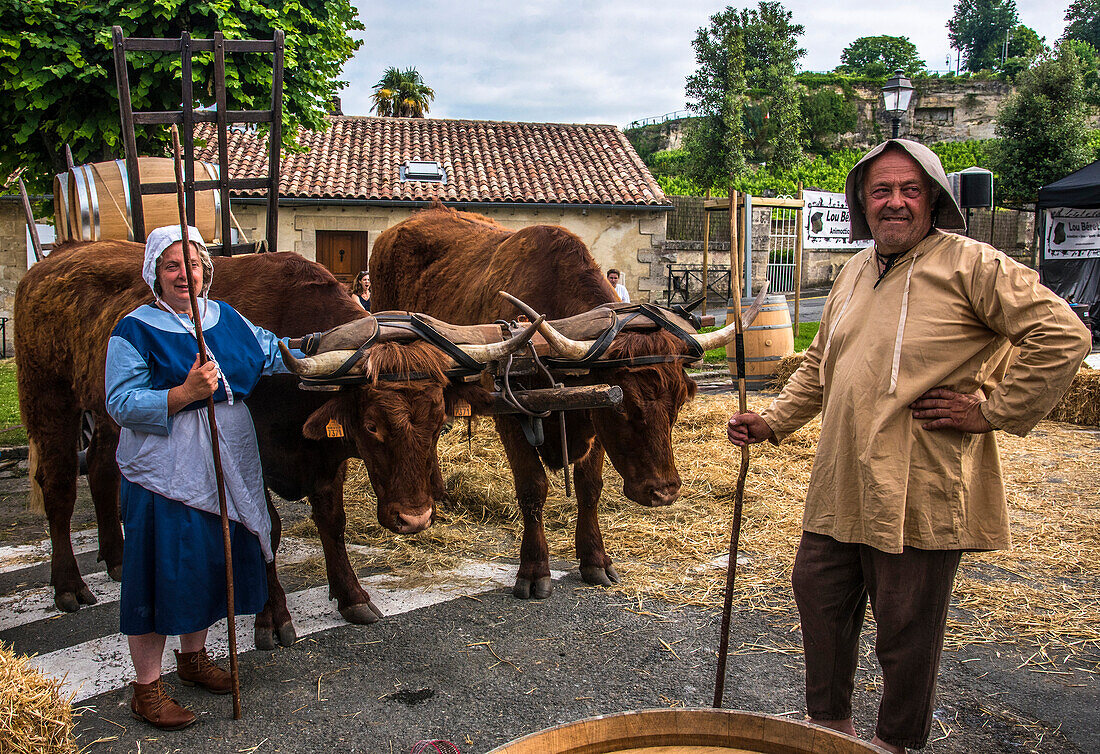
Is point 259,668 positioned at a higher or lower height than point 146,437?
lower

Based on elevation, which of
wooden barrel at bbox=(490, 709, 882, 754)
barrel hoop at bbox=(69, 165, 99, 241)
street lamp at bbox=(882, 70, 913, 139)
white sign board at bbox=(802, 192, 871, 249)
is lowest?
wooden barrel at bbox=(490, 709, 882, 754)

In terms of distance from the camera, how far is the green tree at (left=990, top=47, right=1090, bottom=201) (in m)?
20.1

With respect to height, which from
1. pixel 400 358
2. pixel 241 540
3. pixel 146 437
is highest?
pixel 400 358

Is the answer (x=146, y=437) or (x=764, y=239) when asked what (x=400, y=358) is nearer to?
(x=146, y=437)

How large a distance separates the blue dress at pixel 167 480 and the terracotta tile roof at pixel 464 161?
16714 millimetres

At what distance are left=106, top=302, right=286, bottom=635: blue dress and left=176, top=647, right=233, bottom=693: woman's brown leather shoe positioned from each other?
304 mm

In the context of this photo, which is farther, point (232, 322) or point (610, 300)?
point (610, 300)

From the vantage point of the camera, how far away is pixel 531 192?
2053 cm

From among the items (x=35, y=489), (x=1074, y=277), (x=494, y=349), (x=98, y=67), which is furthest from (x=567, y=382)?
(x=1074, y=277)

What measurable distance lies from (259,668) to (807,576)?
2.54 metres

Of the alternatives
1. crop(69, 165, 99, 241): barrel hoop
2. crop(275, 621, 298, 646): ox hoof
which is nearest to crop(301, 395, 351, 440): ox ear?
crop(275, 621, 298, 646): ox hoof

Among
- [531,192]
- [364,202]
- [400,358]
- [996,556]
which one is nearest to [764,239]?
[531,192]

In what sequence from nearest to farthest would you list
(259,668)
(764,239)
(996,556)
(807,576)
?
(807,576), (259,668), (996,556), (764,239)

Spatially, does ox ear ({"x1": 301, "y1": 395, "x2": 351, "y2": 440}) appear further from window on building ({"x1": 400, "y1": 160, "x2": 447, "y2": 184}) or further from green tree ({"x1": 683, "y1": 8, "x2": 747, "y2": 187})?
green tree ({"x1": 683, "y1": 8, "x2": 747, "y2": 187})
